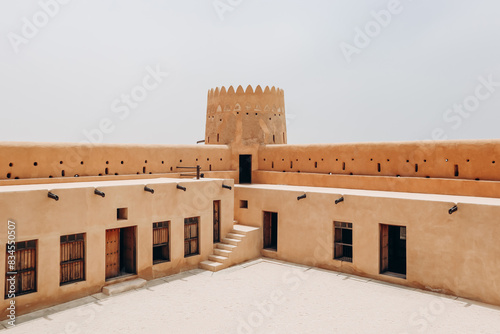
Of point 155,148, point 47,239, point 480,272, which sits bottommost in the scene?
point 480,272

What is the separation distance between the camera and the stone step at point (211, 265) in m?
12.4

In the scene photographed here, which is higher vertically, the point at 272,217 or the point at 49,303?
the point at 272,217

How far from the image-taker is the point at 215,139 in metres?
18.7

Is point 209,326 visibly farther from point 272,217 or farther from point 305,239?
point 272,217

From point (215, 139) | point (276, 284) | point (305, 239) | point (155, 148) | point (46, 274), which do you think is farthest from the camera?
point (215, 139)

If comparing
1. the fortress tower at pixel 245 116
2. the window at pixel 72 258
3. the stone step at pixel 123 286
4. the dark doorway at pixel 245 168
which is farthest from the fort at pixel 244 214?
the fortress tower at pixel 245 116

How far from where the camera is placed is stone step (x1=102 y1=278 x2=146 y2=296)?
10.2 m

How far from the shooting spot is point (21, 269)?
9.03m

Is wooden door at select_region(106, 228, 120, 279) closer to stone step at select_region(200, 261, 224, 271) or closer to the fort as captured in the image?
the fort

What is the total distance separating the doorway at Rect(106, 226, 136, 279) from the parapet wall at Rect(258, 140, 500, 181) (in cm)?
776

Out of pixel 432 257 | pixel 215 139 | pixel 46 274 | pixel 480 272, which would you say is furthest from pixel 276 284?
pixel 215 139

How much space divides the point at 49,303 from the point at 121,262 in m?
2.66

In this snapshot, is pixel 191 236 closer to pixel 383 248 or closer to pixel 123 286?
pixel 123 286

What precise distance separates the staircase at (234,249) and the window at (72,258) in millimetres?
3894
